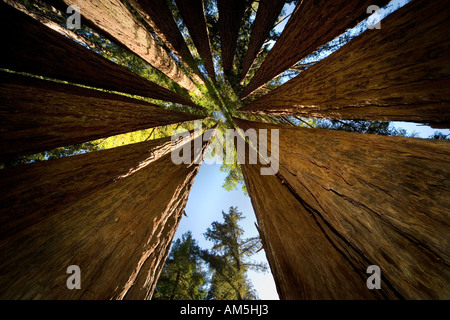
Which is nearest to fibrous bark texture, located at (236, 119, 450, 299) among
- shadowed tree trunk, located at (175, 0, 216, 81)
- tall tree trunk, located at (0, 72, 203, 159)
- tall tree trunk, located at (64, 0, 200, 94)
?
tall tree trunk, located at (0, 72, 203, 159)

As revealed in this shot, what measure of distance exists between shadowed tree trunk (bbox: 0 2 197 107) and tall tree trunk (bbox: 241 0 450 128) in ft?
10.1

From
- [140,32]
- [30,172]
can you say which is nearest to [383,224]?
[30,172]

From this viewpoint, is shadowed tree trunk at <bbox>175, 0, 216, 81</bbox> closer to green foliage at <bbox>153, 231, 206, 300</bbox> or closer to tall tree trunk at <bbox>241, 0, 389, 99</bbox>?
tall tree trunk at <bbox>241, 0, 389, 99</bbox>

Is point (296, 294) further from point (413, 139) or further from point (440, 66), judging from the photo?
point (440, 66)

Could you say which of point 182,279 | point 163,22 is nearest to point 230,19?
point 163,22

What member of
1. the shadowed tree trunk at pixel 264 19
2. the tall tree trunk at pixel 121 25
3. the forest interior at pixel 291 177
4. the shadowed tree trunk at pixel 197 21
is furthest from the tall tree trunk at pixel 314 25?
the tall tree trunk at pixel 121 25

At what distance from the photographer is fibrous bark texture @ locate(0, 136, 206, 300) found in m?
1.01

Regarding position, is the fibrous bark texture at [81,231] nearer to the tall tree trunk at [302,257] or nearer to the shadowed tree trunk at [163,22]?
the tall tree trunk at [302,257]

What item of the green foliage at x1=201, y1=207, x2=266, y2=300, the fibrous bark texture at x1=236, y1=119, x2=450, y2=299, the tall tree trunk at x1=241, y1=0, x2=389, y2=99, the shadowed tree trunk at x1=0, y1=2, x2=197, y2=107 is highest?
the tall tree trunk at x1=241, y1=0, x2=389, y2=99

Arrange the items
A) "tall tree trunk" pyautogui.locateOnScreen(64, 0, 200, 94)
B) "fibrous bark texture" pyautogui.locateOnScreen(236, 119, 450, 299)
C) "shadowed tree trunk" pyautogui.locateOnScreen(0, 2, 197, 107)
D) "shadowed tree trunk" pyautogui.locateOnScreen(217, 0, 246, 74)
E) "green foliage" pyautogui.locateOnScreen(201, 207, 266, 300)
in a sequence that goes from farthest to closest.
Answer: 1. "green foliage" pyautogui.locateOnScreen(201, 207, 266, 300)
2. "shadowed tree trunk" pyautogui.locateOnScreen(217, 0, 246, 74)
3. "tall tree trunk" pyautogui.locateOnScreen(64, 0, 200, 94)
4. "shadowed tree trunk" pyautogui.locateOnScreen(0, 2, 197, 107)
5. "fibrous bark texture" pyautogui.locateOnScreen(236, 119, 450, 299)

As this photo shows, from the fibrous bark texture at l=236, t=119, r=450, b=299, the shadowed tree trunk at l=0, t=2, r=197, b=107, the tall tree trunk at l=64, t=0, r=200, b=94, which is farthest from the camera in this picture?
the tall tree trunk at l=64, t=0, r=200, b=94

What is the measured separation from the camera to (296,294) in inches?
48.3

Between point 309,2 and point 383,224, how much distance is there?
117 inches

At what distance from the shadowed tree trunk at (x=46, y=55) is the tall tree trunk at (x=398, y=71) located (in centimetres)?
309
